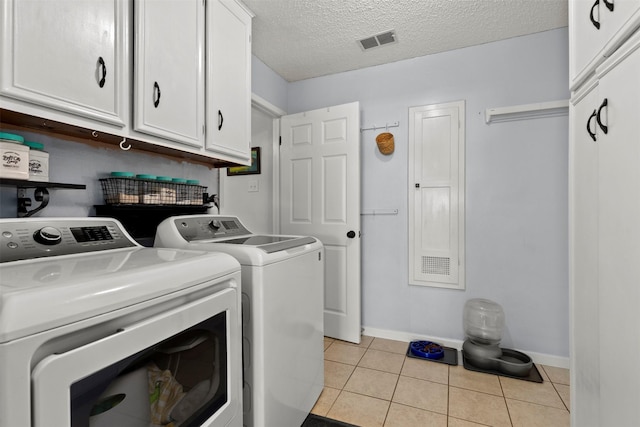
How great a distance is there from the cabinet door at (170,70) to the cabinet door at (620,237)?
1.69 m

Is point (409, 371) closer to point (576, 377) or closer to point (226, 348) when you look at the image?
point (576, 377)

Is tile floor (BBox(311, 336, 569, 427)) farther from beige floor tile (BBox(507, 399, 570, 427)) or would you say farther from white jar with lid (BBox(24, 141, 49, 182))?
white jar with lid (BBox(24, 141, 49, 182))

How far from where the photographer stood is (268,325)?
51.7 inches

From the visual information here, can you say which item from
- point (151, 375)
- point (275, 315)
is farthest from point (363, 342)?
point (151, 375)

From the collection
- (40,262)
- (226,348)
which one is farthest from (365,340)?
(40,262)

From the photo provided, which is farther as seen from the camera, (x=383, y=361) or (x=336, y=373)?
(x=383, y=361)

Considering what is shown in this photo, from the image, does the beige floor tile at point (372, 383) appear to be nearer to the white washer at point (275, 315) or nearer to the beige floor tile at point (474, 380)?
the white washer at point (275, 315)

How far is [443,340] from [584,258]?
1.75m

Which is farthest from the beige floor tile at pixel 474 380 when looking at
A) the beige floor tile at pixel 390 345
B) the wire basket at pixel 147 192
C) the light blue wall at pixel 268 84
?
the light blue wall at pixel 268 84

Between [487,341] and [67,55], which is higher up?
[67,55]

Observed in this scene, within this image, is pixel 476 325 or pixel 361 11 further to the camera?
pixel 476 325

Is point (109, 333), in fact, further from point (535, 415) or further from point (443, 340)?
point (443, 340)

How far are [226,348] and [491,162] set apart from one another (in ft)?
7.93

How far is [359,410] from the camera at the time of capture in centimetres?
180
